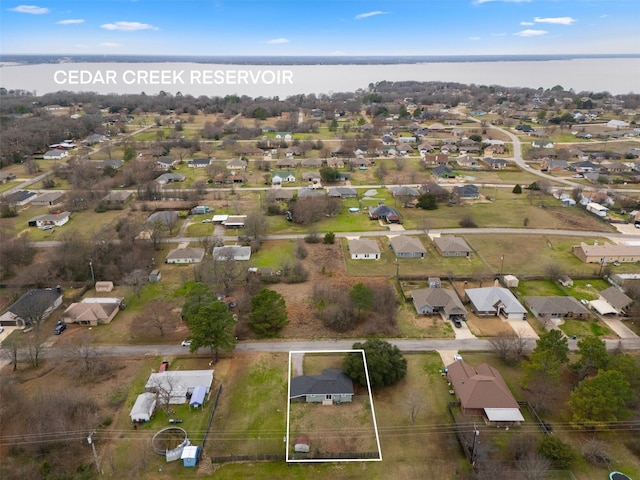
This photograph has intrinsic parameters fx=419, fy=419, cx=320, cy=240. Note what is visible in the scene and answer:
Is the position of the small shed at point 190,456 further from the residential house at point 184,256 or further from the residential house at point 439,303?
the residential house at point 184,256

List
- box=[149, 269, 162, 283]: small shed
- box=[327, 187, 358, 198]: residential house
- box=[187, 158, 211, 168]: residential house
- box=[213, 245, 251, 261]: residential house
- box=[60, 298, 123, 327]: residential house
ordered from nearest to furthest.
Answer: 1. box=[60, 298, 123, 327]: residential house
2. box=[149, 269, 162, 283]: small shed
3. box=[213, 245, 251, 261]: residential house
4. box=[327, 187, 358, 198]: residential house
5. box=[187, 158, 211, 168]: residential house

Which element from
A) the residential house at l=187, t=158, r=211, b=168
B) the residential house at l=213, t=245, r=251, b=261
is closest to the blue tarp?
the residential house at l=213, t=245, r=251, b=261

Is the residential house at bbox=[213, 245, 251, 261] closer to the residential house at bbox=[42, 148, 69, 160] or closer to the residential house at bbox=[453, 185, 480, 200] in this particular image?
the residential house at bbox=[453, 185, 480, 200]

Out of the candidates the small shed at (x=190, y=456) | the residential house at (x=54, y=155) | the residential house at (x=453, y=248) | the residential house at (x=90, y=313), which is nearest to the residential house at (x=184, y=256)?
the residential house at (x=90, y=313)

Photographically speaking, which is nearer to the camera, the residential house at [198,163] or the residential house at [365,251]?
the residential house at [365,251]

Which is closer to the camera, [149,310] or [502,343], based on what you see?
[502,343]

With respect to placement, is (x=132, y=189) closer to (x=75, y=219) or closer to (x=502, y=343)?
(x=75, y=219)

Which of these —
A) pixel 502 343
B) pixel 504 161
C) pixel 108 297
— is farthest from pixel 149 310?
pixel 504 161
